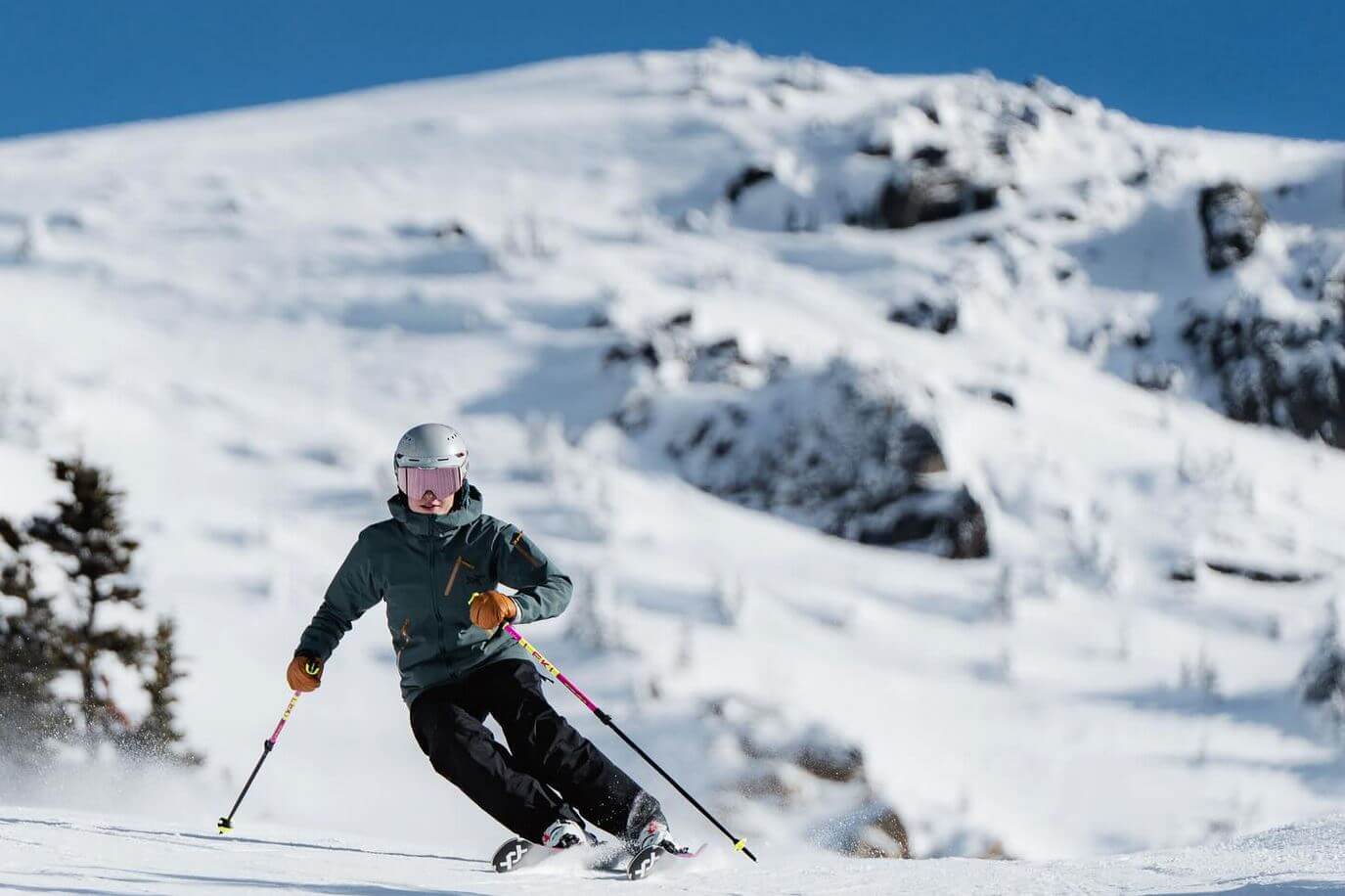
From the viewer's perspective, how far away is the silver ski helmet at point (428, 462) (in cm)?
498

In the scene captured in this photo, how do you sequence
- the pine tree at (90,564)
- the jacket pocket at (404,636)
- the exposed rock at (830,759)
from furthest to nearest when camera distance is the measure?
the exposed rock at (830,759) → the pine tree at (90,564) → the jacket pocket at (404,636)

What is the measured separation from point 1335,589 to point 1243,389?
58.0ft

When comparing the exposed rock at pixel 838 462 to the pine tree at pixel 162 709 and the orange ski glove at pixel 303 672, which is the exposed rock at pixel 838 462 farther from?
the orange ski glove at pixel 303 672

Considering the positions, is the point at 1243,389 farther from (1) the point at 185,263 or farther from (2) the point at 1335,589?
(1) the point at 185,263

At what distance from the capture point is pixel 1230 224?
5581cm

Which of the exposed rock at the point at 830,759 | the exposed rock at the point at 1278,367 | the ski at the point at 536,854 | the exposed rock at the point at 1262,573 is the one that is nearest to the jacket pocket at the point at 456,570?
the ski at the point at 536,854

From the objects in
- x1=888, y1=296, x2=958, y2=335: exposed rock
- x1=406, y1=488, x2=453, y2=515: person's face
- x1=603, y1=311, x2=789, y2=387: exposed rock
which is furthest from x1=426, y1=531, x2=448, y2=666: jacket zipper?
x1=888, y1=296, x2=958, y2=335: exposed rock

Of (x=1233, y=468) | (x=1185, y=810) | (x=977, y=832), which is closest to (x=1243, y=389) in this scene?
(x=1233, y=468)

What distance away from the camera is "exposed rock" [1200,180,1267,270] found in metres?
55.3

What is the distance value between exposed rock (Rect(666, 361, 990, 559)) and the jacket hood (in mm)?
29306

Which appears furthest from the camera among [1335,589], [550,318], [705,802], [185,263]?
[185,263]

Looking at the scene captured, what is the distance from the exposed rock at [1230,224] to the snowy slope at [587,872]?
55.1 m

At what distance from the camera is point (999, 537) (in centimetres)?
3381

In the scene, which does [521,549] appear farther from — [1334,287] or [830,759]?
[1334,287]
